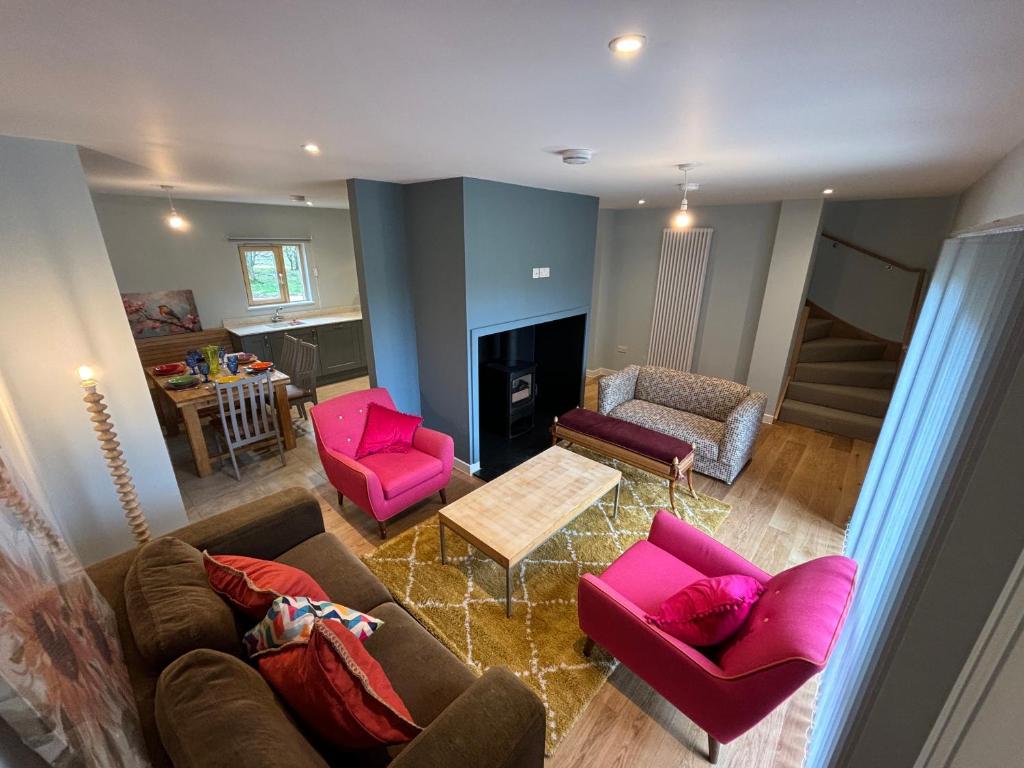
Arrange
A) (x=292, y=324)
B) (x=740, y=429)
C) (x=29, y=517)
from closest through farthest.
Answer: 1. (x=29, y=517)
2. (x=740, y=429)
3. (x=292, y=324)

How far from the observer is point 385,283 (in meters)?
3.29

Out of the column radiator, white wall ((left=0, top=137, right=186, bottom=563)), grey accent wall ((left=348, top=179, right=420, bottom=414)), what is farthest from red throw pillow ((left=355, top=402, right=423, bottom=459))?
the column radiator

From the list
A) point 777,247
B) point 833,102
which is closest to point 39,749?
point 833,102

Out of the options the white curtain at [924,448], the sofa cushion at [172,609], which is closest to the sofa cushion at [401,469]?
the sofa cushion at [172,609]

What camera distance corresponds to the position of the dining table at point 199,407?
→ 11.0 ft

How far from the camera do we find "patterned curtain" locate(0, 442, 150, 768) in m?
0.70

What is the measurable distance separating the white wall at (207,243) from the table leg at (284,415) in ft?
7.59

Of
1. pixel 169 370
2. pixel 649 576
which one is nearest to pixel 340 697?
pixel 649 576

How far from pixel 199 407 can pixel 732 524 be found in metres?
4.35

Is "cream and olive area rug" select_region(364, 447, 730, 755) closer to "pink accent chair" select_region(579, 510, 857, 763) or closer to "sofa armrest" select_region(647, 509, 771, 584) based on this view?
"pink accent chair" select_region(579, 510, 857, 763)

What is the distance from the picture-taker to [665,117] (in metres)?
1.42

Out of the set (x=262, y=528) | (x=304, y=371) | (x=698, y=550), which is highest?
(x=304, y=371)

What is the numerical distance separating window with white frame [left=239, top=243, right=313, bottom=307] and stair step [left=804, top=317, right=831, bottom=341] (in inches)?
266

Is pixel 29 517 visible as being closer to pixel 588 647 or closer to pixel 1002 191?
pixel 588 647
